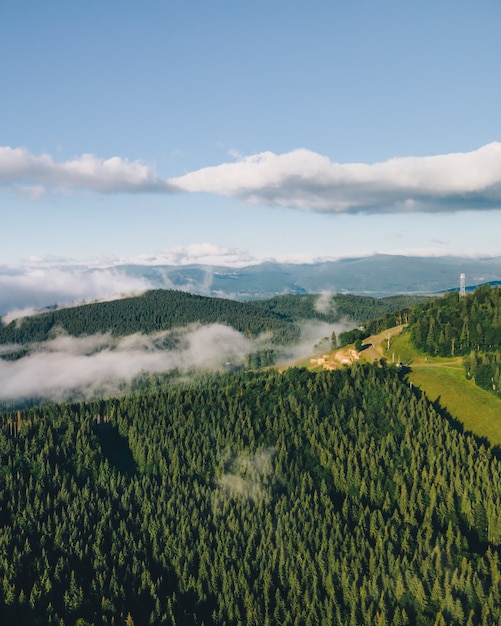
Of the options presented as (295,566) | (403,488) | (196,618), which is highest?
(403,488)

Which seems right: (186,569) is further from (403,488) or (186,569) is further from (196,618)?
(403,488)

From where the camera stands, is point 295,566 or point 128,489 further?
point 128,489

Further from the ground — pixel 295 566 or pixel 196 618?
pixel 295 566

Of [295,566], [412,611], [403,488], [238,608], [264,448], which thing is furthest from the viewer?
[264,448]

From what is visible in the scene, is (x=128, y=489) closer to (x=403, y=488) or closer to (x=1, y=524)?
(x=1, y=524)

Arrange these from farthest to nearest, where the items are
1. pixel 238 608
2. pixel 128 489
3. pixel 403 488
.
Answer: pixel 128 489 < pixel 403 488 < pixel 238 608

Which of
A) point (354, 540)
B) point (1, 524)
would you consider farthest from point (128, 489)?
point (354, 540)
